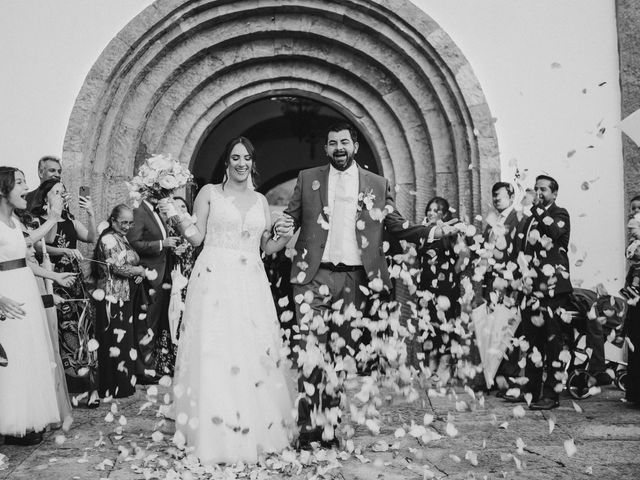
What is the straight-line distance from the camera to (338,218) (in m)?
4.84

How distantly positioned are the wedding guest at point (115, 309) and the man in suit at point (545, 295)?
3.23 m

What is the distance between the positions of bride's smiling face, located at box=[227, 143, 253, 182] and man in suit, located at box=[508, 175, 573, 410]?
249 cm

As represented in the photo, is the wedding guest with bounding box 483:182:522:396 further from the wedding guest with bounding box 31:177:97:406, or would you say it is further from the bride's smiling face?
the wedding guest with bounding box 31:177:97:406

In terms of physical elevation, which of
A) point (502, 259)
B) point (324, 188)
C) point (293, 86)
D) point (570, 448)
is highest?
point (293, 86)

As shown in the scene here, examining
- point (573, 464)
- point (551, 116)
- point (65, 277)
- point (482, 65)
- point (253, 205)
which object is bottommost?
point (573, 464)

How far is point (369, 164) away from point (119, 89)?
12.1ft

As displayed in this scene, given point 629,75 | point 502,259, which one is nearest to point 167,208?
point 502,259

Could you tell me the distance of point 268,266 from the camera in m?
7.97

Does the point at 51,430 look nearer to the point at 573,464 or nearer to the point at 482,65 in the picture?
the point at 573,464

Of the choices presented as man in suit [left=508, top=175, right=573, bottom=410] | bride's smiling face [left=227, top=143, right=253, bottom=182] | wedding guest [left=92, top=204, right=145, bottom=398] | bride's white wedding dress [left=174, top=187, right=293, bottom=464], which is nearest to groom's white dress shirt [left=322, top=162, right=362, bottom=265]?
bride's white wedding dress [left=174, top=187, right=293, bottom=464]

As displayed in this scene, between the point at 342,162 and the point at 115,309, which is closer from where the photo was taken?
the point at 342,162

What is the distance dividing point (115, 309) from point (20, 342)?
52.5 inches

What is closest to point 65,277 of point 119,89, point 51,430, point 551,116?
point 51,430

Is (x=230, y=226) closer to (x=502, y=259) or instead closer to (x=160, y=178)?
(x=160, y=178)
